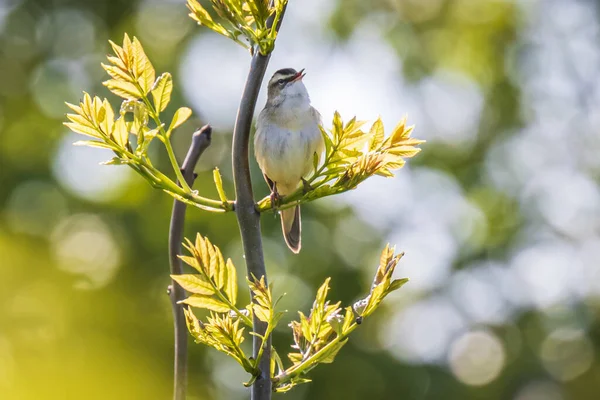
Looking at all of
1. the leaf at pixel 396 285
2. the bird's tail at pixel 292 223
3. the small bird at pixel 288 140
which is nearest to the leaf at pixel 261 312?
the leaf at pixel 396 285

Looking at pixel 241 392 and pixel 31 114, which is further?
pixel 31 114

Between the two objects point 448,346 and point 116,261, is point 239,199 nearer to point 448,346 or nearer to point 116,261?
point 116,261

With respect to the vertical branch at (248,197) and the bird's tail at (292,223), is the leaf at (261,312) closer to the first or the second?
the vertical branch at (248,197)

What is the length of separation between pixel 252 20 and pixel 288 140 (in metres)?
2.06

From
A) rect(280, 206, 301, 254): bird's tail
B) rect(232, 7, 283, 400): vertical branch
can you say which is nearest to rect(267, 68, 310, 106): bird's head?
rect(280, 206, 301, 254): bird's tail

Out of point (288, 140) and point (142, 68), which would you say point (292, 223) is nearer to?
point (288, 140)

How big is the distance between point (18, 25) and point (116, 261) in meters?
5.43

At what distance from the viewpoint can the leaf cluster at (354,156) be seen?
4.63 feet

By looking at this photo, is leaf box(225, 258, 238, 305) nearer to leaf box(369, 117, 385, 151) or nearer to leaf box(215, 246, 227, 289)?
leaf box(215, 246, 227, 289)

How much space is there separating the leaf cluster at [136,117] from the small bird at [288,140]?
66.3 inches

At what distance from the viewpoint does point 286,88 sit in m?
3.93

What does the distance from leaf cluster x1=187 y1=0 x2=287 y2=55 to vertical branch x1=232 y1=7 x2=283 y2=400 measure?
0.21ft

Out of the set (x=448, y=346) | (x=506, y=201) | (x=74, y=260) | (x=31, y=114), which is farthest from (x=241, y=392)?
(x=506, y=201)

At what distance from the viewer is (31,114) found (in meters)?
10.7
